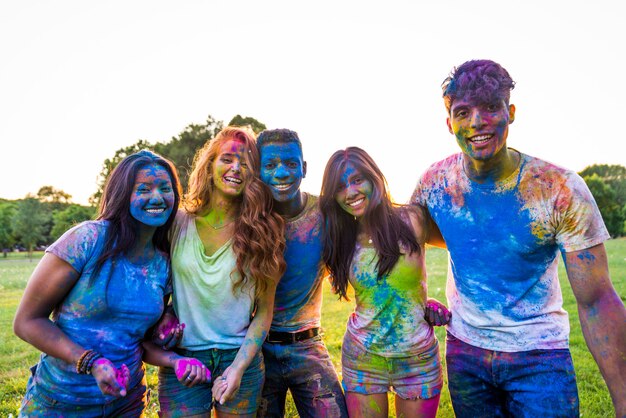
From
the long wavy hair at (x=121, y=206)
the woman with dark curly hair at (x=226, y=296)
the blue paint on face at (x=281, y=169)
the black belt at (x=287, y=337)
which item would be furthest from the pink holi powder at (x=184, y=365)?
the blue paint on face at (x=281, y=169)

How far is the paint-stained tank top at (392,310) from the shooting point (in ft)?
11.4

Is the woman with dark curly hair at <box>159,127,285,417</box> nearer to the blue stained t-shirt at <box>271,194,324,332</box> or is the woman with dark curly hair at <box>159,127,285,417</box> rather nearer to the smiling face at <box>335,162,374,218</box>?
the blue stained t-shirt at <box>271,194,324,332</box>

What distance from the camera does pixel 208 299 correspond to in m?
3.44

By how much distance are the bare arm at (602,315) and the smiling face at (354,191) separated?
58.3 inches

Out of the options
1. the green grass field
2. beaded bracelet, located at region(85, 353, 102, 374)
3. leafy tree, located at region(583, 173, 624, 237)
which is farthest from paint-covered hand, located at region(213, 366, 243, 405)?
leafy tree, located at region(583, 173, 624, 237)

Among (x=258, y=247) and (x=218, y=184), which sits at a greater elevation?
(x=218, y=184)

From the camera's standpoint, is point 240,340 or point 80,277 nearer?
point 80,277

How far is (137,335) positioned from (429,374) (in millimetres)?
2101

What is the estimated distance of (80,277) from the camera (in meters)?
3.02

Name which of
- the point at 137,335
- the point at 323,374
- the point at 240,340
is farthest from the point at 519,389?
the point at 137,335

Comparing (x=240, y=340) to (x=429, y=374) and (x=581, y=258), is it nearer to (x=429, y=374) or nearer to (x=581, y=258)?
(x=429, y=374)

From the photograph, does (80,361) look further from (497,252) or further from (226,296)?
(497,252)

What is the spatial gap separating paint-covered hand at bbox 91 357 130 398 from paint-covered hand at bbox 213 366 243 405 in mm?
614

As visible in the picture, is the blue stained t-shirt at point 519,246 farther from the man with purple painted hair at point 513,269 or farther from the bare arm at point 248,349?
the bare arm at point 248,349
